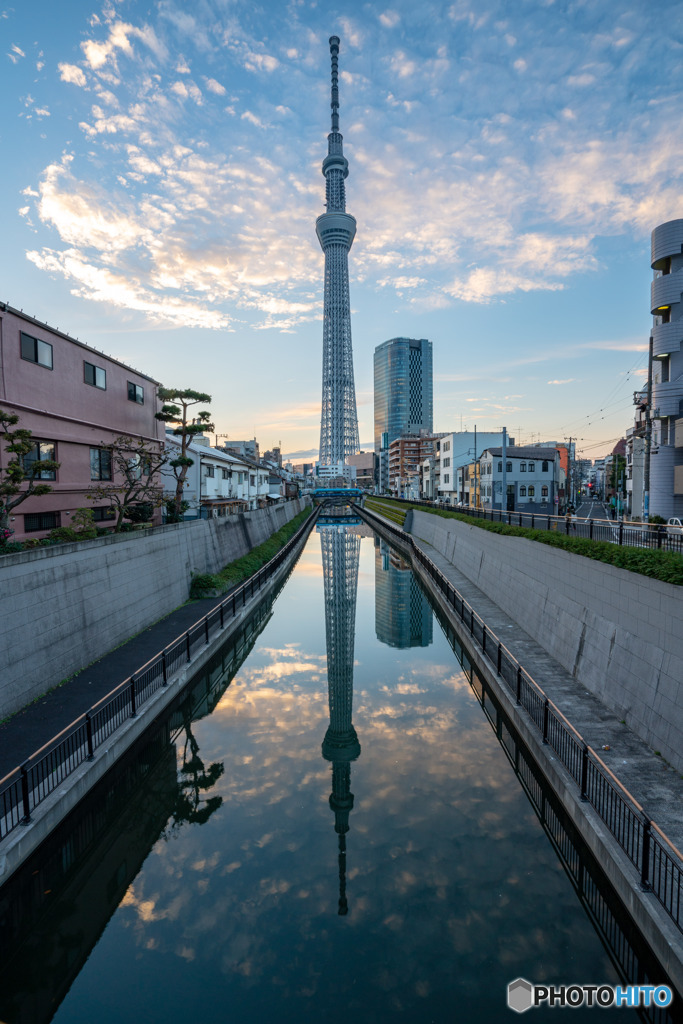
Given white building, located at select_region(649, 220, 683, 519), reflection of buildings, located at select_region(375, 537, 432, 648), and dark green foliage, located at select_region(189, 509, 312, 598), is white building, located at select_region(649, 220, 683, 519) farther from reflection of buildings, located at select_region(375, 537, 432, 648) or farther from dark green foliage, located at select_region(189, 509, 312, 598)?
dark green foliage, located at select_region(189, 509, 312, 598)

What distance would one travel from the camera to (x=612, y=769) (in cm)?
903

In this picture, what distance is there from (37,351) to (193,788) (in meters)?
17.2

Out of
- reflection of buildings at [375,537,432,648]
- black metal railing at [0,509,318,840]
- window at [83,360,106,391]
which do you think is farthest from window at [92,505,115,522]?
reflection of buildings at [375,537,432,648]

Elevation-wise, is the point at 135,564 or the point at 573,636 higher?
the point at 135,564

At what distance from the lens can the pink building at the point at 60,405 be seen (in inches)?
705

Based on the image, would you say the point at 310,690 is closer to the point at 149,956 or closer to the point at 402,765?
the point at 402,765

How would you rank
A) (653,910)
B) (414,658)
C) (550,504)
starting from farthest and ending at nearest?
1. (550,504)
2. (414,658)
3. (653,910)

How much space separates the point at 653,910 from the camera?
6.09m

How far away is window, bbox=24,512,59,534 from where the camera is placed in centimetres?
1866

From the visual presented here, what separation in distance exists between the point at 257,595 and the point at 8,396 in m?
15.6

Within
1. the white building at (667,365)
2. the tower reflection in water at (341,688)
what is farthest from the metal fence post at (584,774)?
the white building at (667,365)

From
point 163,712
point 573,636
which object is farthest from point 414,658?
point 163,712

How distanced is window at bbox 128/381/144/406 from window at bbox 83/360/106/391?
3000 millimetres

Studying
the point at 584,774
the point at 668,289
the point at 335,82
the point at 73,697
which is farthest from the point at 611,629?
the point at 335,82
